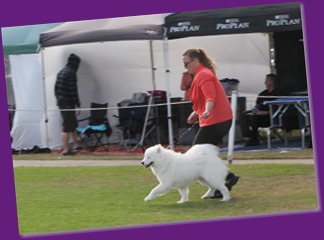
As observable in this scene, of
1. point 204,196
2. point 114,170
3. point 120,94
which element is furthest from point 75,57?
point 204,196

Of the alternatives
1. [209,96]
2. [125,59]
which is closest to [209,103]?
[209,96]

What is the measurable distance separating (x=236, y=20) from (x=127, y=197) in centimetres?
328

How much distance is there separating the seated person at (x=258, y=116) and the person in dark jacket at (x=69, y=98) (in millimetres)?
2602

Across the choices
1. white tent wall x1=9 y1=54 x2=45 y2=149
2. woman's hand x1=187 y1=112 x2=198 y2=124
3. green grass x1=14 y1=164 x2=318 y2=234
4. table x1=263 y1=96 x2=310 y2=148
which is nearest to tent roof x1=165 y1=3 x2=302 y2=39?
table x1=263 y1=96 x2=310 y2=148

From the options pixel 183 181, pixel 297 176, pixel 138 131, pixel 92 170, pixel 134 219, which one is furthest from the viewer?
pixel 138 131

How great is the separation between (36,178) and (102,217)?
1888mm

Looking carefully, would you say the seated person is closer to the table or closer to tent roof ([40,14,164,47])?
the table

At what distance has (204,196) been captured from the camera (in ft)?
30.5

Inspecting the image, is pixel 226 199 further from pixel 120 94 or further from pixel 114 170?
pixel 120 94

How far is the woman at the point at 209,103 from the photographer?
9055 millimetres

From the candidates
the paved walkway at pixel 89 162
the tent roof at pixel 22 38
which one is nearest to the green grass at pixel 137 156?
the paved walkway at pixel 89 162

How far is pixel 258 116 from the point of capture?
11.3 metres

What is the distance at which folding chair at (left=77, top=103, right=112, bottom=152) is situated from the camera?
1188cm

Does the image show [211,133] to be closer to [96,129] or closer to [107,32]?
[107,32]
